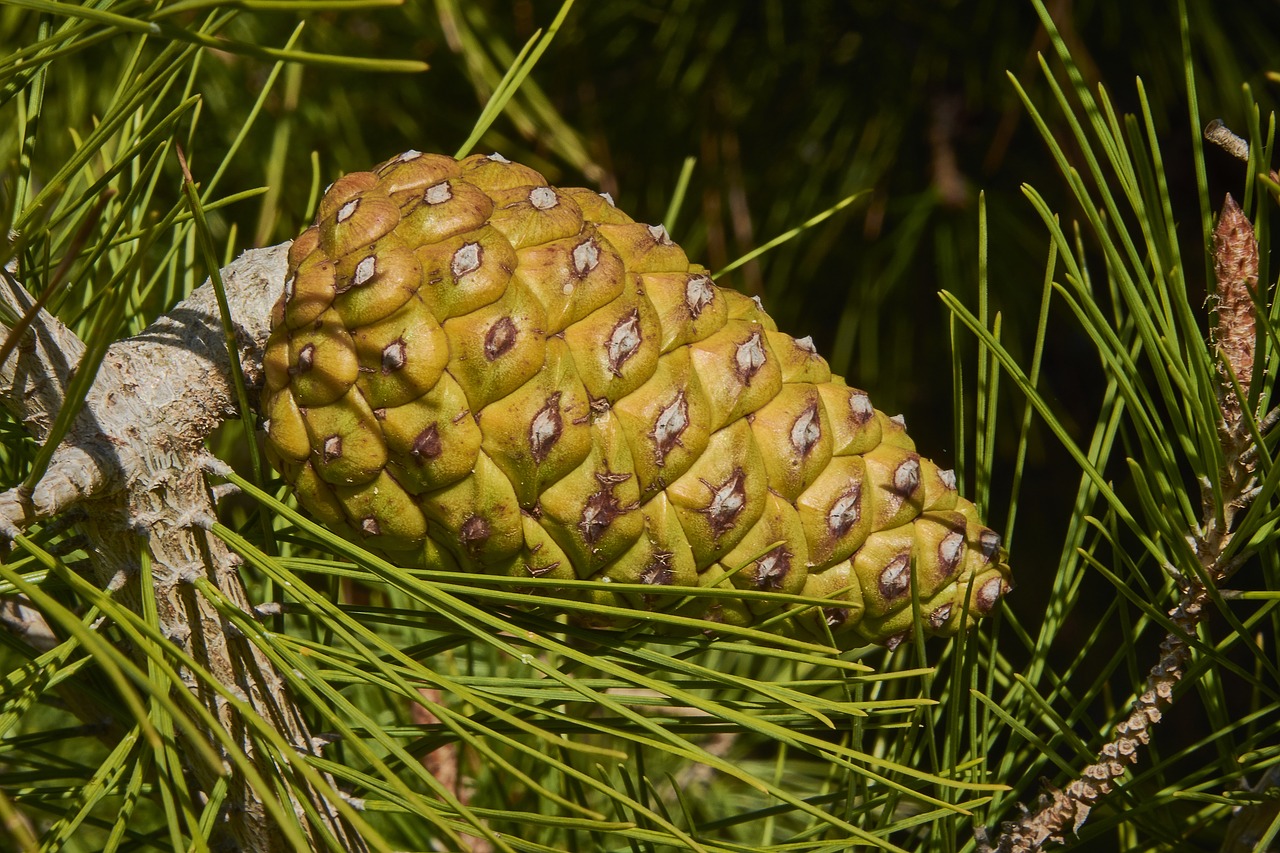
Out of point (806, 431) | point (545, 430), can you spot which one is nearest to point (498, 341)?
point (545, 430)

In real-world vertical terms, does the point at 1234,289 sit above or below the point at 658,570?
above

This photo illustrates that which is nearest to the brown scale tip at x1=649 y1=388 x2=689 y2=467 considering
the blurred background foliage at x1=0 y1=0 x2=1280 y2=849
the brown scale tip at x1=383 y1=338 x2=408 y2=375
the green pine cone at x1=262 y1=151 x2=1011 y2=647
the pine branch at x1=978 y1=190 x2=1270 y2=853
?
the green pine cone at x1=262 y1=151 x2=1011 y2=647

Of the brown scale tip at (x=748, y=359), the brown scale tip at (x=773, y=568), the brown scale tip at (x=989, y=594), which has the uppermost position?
the brown scale tip at (x=748, y=359)

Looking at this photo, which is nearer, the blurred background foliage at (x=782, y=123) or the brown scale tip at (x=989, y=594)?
the brown scale tip at (x=989, y=594)

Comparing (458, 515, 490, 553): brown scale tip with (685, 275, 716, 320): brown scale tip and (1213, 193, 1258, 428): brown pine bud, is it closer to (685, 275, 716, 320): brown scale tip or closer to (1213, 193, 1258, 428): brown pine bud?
(685, 275, 716, 320): brown scale tip

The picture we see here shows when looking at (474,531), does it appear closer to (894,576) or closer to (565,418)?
(565,418)

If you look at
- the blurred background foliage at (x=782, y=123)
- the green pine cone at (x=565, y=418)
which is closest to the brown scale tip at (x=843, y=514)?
the green pine cone at (x=565, y=418)

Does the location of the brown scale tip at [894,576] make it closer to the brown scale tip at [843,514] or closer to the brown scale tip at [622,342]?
the brown scale tip at [843,514]
